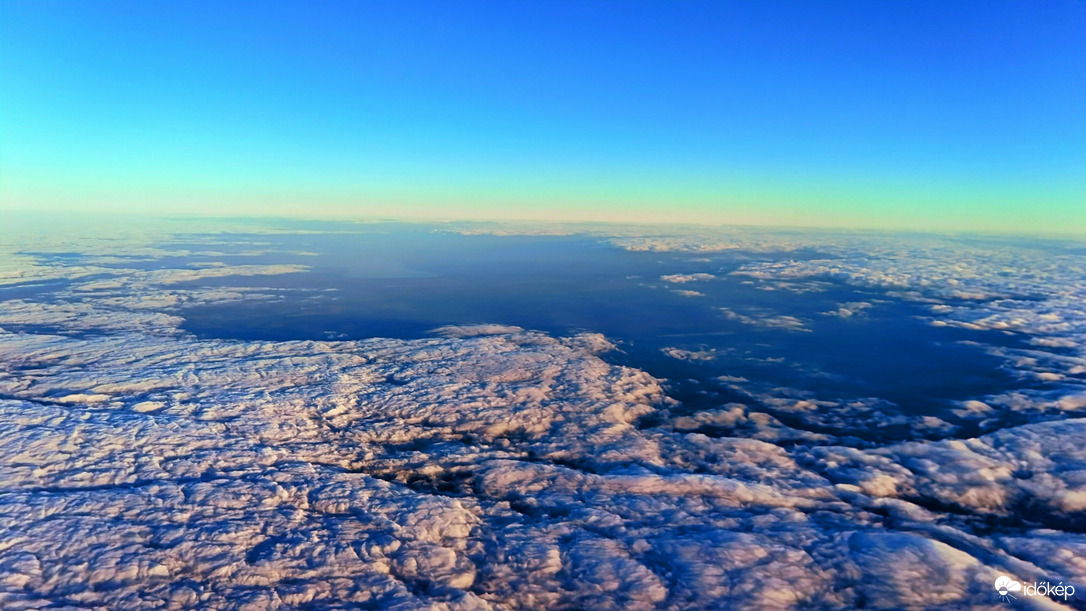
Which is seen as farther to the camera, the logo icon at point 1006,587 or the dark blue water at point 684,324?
the dark blue water at point 684,324

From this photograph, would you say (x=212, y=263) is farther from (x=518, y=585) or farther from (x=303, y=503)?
(x=518, y=585)

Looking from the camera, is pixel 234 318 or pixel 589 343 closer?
pixel 589 343

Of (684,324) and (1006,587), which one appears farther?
(684,324)

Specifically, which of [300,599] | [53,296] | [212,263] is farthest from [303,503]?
[212,263]

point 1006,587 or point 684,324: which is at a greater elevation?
point 684,324
